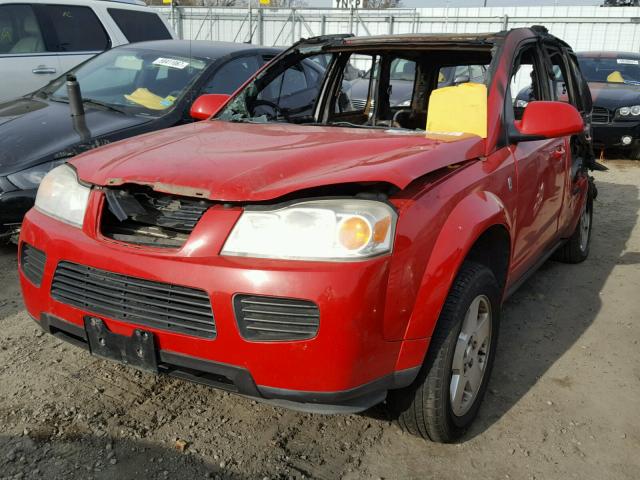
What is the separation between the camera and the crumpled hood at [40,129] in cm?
405

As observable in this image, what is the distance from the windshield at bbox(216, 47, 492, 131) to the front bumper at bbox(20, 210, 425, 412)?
168 centimetres

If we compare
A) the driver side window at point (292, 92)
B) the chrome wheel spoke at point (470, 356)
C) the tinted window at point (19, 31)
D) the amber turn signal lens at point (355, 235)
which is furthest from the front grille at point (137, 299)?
the tinted window at point (19, 31)

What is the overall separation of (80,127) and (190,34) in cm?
1866

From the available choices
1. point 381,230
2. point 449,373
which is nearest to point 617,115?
point 449,373

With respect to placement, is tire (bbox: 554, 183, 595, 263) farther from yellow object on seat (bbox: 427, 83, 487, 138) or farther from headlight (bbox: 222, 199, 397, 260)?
headlight (bbox: 222, 199, 397, 260)

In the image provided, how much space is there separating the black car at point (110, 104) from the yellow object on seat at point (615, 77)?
672 centimetres

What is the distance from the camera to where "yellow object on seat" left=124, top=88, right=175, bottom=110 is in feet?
15.8

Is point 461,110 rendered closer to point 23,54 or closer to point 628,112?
point 23,54

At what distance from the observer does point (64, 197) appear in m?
2.33

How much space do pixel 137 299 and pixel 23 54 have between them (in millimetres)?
5483

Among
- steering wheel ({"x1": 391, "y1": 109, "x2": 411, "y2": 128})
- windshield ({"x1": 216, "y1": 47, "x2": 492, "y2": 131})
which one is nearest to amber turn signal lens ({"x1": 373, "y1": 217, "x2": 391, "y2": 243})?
windshield ({"x1": 216, "y1": 47, "x2": 492, "y2": 131})

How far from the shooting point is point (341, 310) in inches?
71.0

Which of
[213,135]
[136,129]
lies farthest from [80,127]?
[213,135]

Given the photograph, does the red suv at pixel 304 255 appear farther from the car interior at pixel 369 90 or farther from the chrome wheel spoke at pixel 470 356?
the car interior at pixel 369 90
